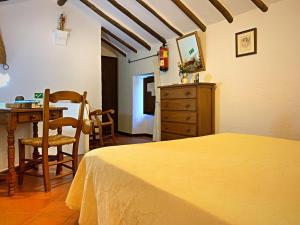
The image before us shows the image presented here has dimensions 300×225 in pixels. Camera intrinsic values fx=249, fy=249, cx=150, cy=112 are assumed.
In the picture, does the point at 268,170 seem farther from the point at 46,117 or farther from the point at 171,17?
the point at 171,17

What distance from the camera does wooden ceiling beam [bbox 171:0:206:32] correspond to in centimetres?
378

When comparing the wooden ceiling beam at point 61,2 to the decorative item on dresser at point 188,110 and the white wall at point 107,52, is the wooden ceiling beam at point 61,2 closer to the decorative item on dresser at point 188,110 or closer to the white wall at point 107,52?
the decorative item on dresser at point 188,110

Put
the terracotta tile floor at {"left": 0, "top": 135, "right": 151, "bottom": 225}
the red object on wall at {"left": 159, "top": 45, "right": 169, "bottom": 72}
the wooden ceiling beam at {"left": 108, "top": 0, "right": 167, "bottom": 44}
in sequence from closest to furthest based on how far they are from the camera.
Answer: the terracotta tile floor at {"left": 0, "top": 135, "right": 151, "bottom": 225}
the wooden ceiling beam at {"left": 108, "top": 0, "right": 167, "bottom": 44}
the red object on wall at {"left": 159, "top": 45, "right": 169, "bottom": 72}

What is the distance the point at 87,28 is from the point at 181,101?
2.29 m

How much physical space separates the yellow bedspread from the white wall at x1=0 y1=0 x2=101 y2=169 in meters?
3.17

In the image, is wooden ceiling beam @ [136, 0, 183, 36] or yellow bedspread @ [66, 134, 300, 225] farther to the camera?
wooden ceiling beam @ [136, 0, 183, 36]

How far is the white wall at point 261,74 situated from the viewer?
9.76 feet

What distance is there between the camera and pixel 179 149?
1.37m

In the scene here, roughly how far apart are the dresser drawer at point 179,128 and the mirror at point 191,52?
112 cm

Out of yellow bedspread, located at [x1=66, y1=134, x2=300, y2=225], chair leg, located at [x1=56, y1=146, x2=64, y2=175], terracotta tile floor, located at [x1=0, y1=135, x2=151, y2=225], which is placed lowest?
terracotta tile floor, located at [x1=0, y1=135, x2=151, y2=225]

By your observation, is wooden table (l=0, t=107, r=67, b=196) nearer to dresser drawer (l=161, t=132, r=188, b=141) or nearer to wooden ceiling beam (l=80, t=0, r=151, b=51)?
dresser drawer (l=161, t=132, r=188, b=141)

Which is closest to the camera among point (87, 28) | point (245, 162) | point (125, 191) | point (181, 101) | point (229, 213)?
point (229, 213)

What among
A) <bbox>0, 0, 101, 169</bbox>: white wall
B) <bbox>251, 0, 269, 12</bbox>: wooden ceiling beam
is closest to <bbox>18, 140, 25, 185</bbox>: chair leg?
<bbox>0, 0, 101, 169</bbox>: white wall

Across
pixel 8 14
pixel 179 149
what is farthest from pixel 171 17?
pixel 179 149
